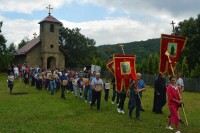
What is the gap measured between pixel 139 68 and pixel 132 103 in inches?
1442

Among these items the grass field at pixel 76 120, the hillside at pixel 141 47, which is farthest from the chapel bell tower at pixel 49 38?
the hillside at pixel 141 47

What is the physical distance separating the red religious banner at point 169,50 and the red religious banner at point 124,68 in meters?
1.50

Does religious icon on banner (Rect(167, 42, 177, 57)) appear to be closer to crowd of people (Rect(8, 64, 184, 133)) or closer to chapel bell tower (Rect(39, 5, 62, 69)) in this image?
crowd of people (Rect(8, 64, 184, 133))

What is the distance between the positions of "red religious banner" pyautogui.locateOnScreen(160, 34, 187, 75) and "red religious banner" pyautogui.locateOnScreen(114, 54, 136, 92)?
150 centimetres

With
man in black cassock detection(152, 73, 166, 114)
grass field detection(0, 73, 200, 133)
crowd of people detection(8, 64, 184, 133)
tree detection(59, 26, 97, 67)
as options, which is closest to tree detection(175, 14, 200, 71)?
crowd of people detection(8, 64, 184, 133)

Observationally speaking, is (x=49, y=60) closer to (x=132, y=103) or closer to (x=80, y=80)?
(x=80, y=80)

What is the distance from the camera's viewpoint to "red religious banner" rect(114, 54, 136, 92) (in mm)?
16062

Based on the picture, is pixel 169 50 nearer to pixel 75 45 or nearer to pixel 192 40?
pixel 192 40

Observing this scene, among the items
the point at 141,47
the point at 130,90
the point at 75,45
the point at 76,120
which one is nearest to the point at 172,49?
the point at 130,90

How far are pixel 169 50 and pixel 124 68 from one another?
2.20m

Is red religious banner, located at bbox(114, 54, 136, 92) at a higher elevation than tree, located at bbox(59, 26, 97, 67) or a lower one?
lower

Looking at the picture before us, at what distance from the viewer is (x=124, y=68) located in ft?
52.8

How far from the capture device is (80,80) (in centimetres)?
2216

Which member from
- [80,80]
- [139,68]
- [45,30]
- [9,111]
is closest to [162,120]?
[9,111]
